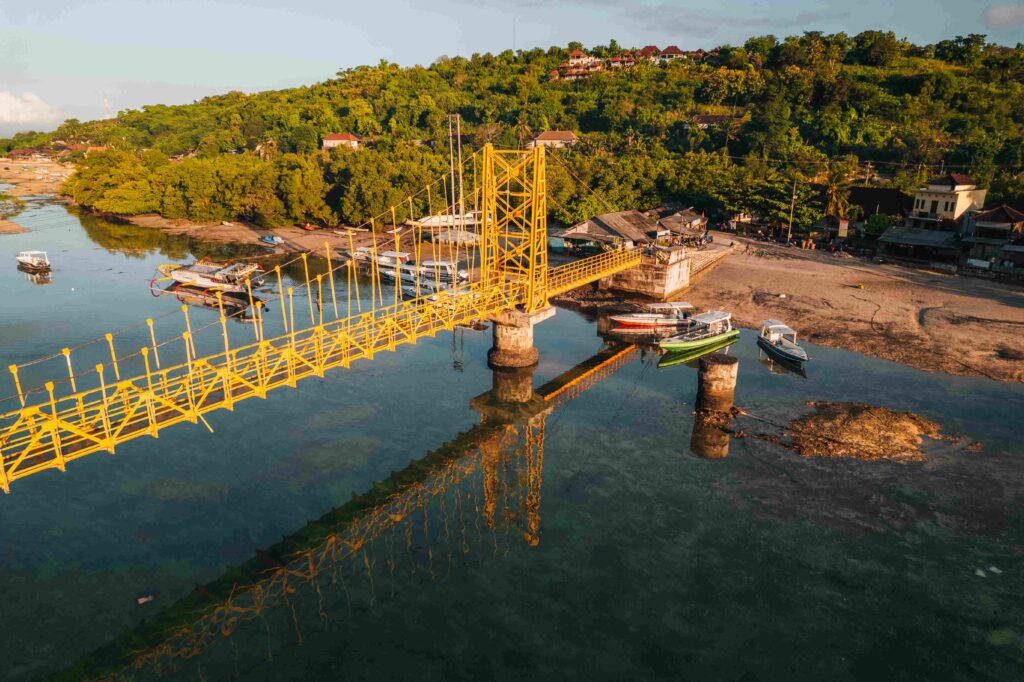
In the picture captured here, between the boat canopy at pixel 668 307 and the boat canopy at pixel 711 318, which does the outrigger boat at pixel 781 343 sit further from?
the boat canopy at pixel 668 307

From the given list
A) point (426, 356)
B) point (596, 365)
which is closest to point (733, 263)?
point (596, 365)

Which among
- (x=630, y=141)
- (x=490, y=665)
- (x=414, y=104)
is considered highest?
(x=414, y=104)

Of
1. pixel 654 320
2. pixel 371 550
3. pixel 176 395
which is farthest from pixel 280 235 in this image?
pixel 371 550

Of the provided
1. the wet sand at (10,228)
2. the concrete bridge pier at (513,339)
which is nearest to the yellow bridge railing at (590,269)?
the concrete bridge pier at (513,339)

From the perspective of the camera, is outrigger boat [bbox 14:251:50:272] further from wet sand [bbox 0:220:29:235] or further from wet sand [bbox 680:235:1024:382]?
wet sand [bbox 680:235:1024:382]

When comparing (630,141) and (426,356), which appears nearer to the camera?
(426,356)

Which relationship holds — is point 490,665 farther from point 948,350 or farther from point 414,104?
point 414,104

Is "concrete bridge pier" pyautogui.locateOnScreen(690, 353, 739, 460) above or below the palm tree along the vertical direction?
below

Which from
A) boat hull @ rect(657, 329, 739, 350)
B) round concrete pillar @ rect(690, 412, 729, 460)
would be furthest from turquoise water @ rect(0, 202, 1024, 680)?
boat hull @ rect(657, 329, 739, 350)
